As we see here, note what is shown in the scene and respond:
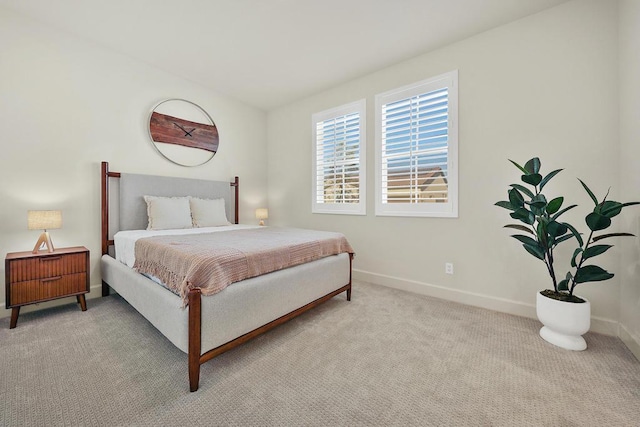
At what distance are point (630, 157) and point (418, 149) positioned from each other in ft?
5.14

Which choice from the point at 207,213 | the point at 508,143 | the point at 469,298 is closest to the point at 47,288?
the point at 207,213

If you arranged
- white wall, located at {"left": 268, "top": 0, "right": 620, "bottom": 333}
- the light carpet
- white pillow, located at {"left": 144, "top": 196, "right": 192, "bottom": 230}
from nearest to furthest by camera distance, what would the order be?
the light carpet → white wall, located at {"left": 268, "top": 0, "right": 620, "bottom": 333} → white pillow, located at {"left": 144, "top": 196, "right": 192, "bottom": 230}

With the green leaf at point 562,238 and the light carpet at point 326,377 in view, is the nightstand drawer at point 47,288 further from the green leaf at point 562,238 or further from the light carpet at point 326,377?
the green leaf at point 562,238

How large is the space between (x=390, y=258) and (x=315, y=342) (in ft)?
5.32

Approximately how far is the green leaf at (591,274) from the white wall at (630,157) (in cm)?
30

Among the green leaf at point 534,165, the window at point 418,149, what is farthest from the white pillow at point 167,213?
the green leaf at point 534,165

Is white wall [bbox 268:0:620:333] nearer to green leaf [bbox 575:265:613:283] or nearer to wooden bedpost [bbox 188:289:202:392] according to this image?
green leaf [bbox 575:265:613:283]

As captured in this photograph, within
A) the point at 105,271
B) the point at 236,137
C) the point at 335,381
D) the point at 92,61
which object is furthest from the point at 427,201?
the point at 92,61

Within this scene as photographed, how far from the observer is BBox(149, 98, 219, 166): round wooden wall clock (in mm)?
3221

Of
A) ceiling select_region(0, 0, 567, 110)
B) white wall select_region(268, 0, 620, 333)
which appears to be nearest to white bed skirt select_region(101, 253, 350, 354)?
white wall select_region(268, 0, 620, 333)

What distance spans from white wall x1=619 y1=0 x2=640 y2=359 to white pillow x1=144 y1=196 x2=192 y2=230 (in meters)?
3.97

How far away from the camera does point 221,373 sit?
1544 millimetres

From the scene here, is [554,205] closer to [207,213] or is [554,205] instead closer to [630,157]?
[630,157]

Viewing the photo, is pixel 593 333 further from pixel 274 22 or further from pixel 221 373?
pixel 274 22
